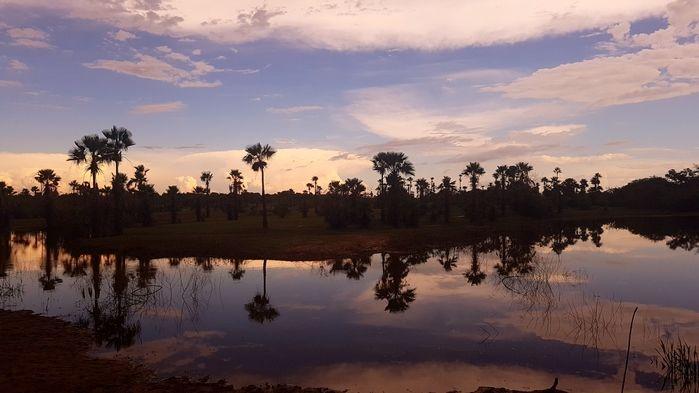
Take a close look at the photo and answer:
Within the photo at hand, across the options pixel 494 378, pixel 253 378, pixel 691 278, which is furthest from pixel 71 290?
pixel 691 278

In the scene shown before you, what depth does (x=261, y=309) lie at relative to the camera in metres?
21.9

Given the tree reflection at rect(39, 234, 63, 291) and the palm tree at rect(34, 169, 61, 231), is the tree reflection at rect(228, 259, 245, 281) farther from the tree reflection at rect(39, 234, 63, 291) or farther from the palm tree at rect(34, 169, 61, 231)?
the palm tree at rect(34, 169, 61, 231)

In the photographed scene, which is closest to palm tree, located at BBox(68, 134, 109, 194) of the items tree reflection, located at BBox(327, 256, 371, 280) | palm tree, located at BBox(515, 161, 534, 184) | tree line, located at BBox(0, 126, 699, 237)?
tree line, located at BBox(0, 126, 699, 237)

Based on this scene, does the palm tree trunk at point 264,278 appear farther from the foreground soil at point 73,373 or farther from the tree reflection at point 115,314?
the foreground soil at point 73,373

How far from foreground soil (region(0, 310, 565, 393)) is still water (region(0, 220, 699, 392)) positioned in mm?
824

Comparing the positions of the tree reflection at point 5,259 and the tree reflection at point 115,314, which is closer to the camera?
the tree reflection at point 115,314

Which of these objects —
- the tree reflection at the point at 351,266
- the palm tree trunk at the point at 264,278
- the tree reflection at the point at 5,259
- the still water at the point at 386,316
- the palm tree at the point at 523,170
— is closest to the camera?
the still water at the point at 386,316

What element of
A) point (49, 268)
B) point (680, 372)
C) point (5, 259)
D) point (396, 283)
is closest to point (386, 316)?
point (396, 283)

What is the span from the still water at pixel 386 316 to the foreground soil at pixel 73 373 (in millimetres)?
824

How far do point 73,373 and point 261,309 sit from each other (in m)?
9.81

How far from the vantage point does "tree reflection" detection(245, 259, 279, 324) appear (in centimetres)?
2011

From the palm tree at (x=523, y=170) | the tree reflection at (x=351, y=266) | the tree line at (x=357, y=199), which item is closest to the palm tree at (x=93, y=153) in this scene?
the tree line at (x=357, y=199)

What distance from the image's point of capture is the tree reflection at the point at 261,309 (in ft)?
66.0

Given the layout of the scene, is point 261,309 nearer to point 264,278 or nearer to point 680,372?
point 264,278
